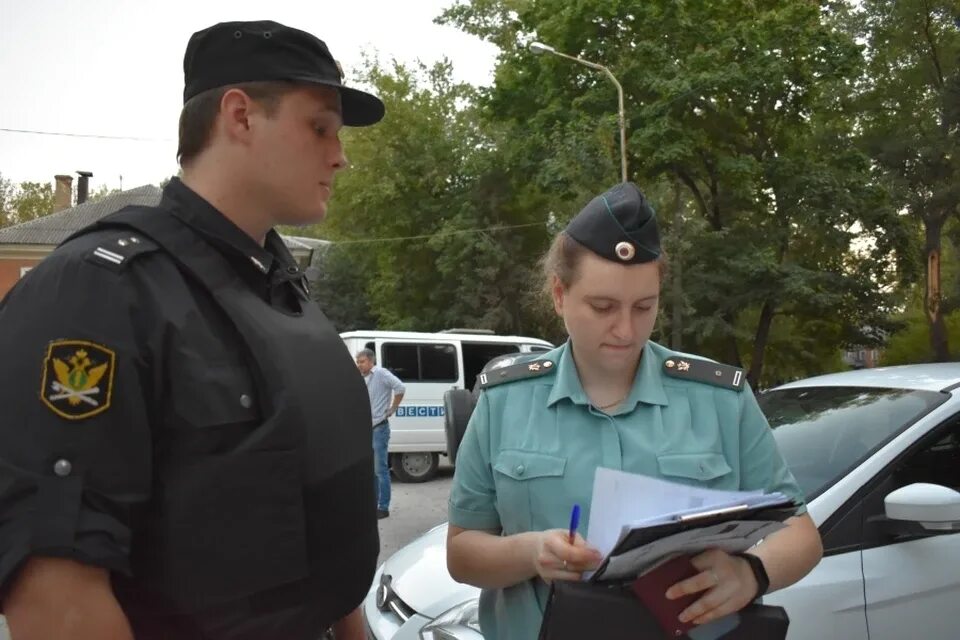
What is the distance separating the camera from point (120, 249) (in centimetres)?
123

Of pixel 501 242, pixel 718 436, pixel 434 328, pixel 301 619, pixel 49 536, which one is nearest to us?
pixel 49 536

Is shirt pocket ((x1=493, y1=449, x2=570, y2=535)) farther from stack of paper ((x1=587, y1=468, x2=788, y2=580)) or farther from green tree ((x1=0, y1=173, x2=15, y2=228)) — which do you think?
green tree ((x1=0, y1=173, x2=15, y2=228))

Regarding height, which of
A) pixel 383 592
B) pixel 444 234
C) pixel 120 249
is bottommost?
pixel 383 592

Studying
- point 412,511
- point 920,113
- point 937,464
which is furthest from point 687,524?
point 920,113

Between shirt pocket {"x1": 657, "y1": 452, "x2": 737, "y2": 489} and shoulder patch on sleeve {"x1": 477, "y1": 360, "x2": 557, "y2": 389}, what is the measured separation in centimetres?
33

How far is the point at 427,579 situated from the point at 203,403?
7.68 feet

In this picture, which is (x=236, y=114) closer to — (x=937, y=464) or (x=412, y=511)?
(x=937, y=464)

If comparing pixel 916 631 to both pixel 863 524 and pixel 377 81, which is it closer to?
pixel 863 524

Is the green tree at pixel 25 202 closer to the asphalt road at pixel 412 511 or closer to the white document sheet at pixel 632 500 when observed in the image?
the asphalt road at pixel 412 511

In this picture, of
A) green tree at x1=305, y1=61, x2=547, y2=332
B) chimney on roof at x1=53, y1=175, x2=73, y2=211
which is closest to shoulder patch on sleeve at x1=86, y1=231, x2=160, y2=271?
green tree at x1=305, y1=61, x2=547, y2=332

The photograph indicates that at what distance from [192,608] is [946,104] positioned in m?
25.4

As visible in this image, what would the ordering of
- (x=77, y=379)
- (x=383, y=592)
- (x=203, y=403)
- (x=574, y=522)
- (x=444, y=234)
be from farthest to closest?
1. (x=444, y=234)
2. (x=383, y=592)
3. (x=574, y=522)
4. (x=203, y=403)
5. (x=77, y=379)

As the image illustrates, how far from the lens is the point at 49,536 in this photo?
3.47 ft

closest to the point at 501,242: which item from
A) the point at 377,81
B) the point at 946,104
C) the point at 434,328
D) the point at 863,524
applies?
the point at 434,328
